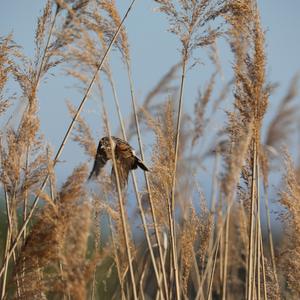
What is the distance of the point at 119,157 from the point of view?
2.53 meters

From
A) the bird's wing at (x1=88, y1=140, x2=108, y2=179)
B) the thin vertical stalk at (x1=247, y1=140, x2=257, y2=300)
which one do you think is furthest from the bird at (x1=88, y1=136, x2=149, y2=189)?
the thin vertical stalk at (x1=247, y1=140, x2=257, y2=300)

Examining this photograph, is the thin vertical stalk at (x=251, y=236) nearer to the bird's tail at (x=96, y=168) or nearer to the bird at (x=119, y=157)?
the bird at (x=119, y=157)

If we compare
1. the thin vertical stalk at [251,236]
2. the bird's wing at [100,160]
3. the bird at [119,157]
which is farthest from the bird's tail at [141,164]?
the thin vertical stalk at [251,236]

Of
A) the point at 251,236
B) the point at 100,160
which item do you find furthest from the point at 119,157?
the point at 251,236

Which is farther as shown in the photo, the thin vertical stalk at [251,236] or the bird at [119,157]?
the thin vertical stalk at [251,236]

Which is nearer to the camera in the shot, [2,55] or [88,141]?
[88,141]

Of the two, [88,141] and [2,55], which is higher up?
[2,55]

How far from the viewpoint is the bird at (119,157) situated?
244 centimetres

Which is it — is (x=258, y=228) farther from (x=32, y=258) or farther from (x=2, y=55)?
(x=2, y=55)

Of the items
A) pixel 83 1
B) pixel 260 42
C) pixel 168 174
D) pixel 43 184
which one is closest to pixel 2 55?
pixel 83 1

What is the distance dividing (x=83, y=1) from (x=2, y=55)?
1.52 ft

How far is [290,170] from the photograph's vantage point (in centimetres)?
325

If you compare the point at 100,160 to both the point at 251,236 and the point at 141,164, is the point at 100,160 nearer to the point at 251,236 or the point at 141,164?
the point at 141,164

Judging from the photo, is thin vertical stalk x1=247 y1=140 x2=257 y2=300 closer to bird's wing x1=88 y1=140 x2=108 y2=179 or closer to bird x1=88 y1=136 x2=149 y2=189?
bird x1=88 y1=136 x2=149 y2=189
